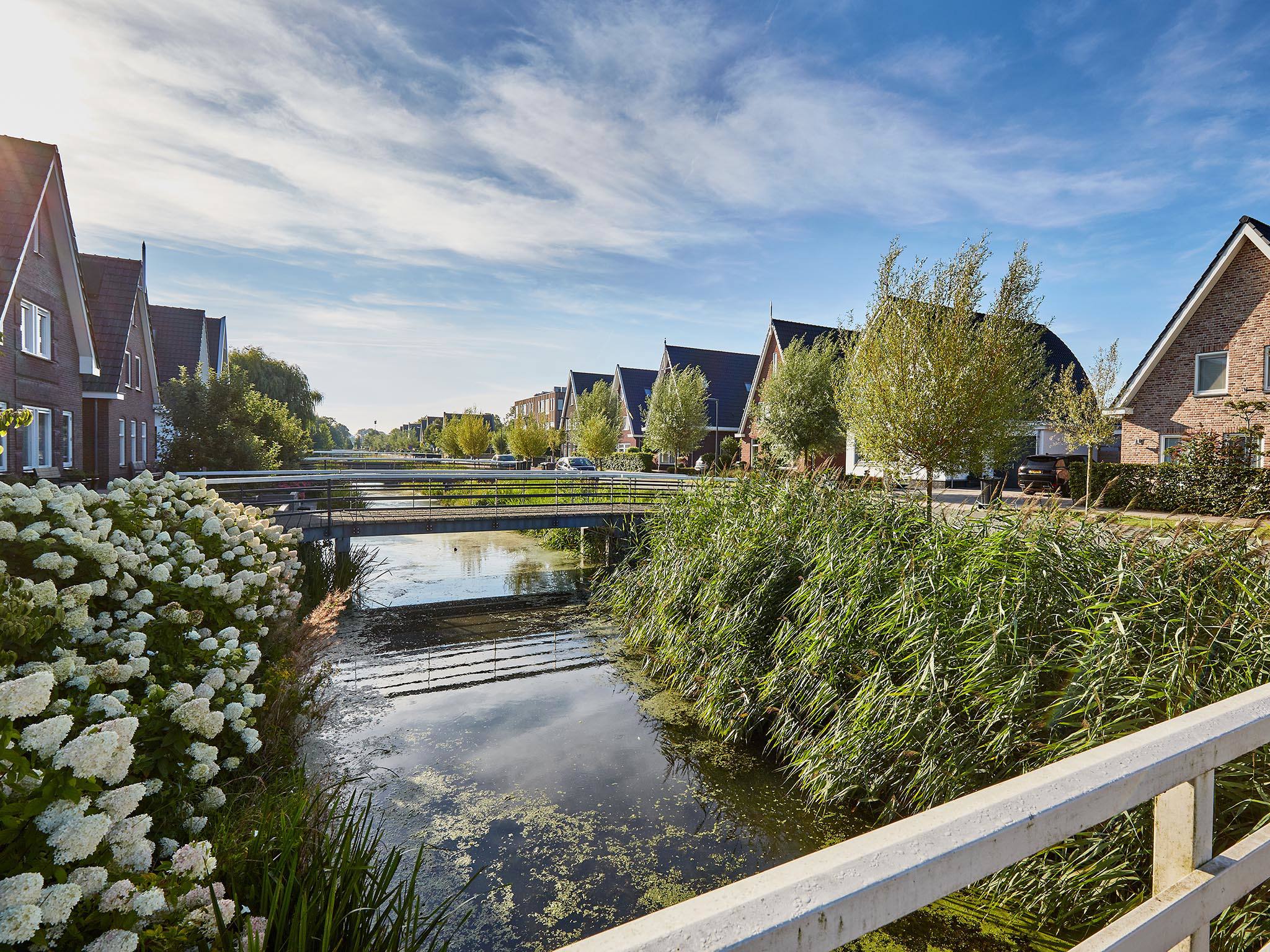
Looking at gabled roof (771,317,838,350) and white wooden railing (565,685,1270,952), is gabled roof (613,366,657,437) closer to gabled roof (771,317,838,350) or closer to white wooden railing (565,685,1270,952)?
gabled roof (771,317,838,350)

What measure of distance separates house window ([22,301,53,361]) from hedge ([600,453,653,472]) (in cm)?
2292

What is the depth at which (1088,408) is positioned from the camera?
81.6 ft

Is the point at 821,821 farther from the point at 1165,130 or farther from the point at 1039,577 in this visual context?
the point at 1165,130

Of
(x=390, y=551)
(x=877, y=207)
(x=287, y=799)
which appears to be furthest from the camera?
(x=390, y=551)

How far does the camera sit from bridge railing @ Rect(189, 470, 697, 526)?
13.4 meters

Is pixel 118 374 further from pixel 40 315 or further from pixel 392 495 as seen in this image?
pixel 392 495

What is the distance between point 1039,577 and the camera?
4.91 meters

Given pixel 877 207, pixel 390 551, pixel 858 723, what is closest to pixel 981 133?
pixel 877 207

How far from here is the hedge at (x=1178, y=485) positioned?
16.0m

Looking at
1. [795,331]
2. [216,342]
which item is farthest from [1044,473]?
[216,342]

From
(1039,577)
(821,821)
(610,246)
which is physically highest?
(610,246)

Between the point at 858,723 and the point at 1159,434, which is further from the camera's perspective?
the point at 1159,434

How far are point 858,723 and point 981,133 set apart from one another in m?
9.58

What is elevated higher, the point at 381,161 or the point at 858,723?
the point at 381,161
